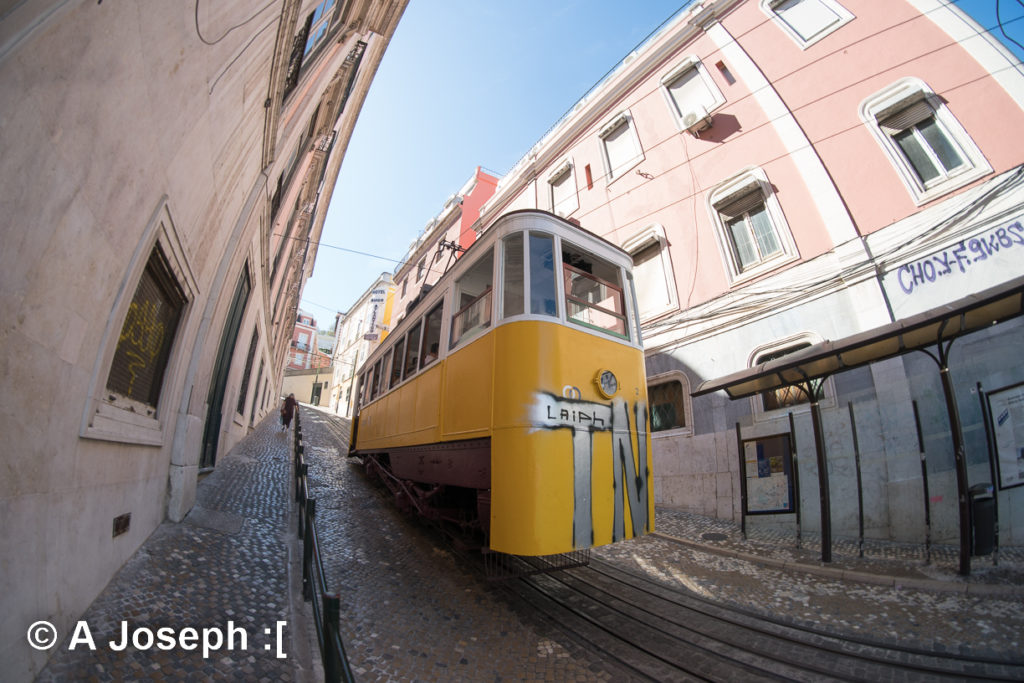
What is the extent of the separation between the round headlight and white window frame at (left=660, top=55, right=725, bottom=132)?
8.81m

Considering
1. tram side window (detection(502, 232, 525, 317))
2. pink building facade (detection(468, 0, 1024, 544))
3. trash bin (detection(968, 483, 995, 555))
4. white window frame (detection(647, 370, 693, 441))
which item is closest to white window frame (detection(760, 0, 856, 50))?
pink building facade (detection(468, 0, 1024, 544))

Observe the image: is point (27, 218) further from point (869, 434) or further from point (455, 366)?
point (869, 434)

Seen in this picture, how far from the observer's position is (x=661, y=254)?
9.66 metres

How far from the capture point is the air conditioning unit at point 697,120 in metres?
9.27

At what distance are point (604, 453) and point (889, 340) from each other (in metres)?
4.49

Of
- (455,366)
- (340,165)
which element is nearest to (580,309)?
(455,366)

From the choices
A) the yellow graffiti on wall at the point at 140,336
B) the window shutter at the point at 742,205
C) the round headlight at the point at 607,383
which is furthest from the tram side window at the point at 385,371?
the window shutter at the point at 742,205

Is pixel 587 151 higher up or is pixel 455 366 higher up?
pixel 587 151

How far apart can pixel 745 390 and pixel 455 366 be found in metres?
4.96

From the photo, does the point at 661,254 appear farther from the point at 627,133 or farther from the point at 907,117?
the point at 907,117

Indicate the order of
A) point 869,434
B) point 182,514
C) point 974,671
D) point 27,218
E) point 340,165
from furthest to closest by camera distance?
point 340,165 < point 869,434 < point 182,514 < point 974,671 < point 27,218

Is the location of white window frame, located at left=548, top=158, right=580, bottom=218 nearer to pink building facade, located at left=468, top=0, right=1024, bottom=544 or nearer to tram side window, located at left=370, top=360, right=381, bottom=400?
pink building facade, located at left=468, top=0, right=1024, bottom=544

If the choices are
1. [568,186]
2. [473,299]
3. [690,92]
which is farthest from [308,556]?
[690,92]

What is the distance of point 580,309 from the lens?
402cm
